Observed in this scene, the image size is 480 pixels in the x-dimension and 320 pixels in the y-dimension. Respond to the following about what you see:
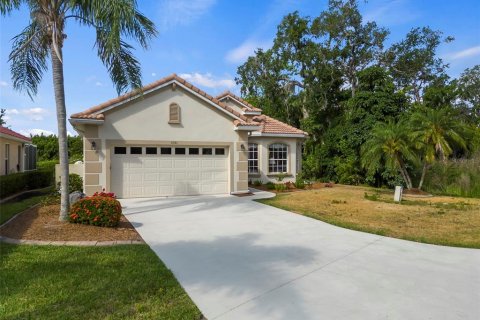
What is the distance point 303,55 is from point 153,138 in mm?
18443

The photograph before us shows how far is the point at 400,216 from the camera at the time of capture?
33.9 ft

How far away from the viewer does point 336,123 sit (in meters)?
26.4

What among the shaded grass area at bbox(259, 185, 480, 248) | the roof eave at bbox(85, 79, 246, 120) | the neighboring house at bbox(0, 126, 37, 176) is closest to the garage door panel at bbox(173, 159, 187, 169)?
the roof eave at bbox(85, 79, 246, 120)

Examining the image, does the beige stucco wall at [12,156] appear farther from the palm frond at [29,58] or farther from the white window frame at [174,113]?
the white window frame at [174,113]

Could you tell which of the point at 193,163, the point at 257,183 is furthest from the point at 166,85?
the point at 257,183

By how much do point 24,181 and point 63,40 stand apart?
1078 centimetres

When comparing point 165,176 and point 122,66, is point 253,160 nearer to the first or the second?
point 165,176

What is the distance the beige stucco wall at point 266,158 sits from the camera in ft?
62.8

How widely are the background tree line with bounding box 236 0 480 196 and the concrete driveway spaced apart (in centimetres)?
999

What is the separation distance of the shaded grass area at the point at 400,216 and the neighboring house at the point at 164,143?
304cm

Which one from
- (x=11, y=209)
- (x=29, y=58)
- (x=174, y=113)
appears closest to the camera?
(x=29, y=58)

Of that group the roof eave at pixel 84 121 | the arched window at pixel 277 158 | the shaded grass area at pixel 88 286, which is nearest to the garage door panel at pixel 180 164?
the roof eave at pixel 84 121

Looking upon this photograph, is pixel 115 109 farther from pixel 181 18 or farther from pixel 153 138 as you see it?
pixel 181 18

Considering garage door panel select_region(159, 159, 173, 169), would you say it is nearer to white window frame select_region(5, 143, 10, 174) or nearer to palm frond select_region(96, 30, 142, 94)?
palm frond select_region(96, 30, 142, 94)
